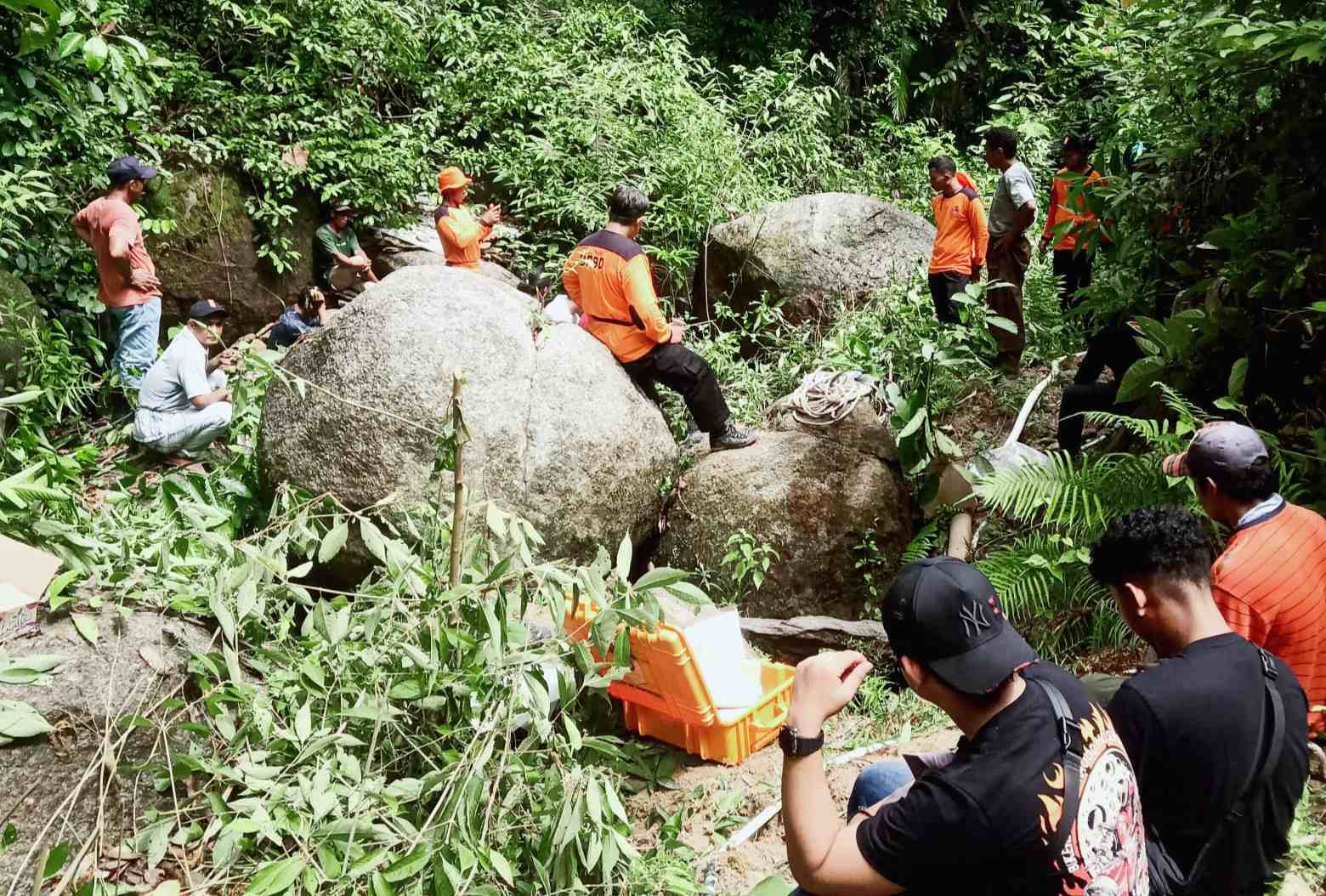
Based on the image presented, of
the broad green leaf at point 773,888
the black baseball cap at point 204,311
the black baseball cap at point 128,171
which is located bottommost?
the black baseball cap at point 204,311

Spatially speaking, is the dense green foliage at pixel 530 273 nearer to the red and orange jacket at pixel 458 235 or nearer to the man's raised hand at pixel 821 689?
the man's raised hand at pixel 821 689

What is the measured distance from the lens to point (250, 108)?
31.5 feet

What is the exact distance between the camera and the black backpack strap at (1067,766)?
1898mm

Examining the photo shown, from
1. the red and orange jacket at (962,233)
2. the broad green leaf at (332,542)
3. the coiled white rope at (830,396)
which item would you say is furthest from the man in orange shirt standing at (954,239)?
the broad green leaf at (332,542)

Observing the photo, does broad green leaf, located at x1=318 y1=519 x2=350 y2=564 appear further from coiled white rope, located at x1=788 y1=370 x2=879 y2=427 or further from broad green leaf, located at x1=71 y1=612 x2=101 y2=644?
coiled white rope, located at x1=788 y1=370 x2=879 y2=427

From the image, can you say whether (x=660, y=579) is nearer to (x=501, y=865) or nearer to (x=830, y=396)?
(x=501, y=865)

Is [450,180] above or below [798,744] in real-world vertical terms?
below

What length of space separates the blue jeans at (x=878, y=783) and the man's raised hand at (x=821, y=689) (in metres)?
0.60

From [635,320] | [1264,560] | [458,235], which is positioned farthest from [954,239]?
[1264,560]

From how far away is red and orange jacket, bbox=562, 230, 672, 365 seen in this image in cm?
603

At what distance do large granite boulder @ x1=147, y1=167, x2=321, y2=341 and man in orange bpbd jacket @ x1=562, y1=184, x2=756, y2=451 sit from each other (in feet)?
14.8

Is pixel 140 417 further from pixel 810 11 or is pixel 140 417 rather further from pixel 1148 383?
pixel 810 11

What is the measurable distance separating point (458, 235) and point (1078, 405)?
201 inches

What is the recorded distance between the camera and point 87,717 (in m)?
3.46
